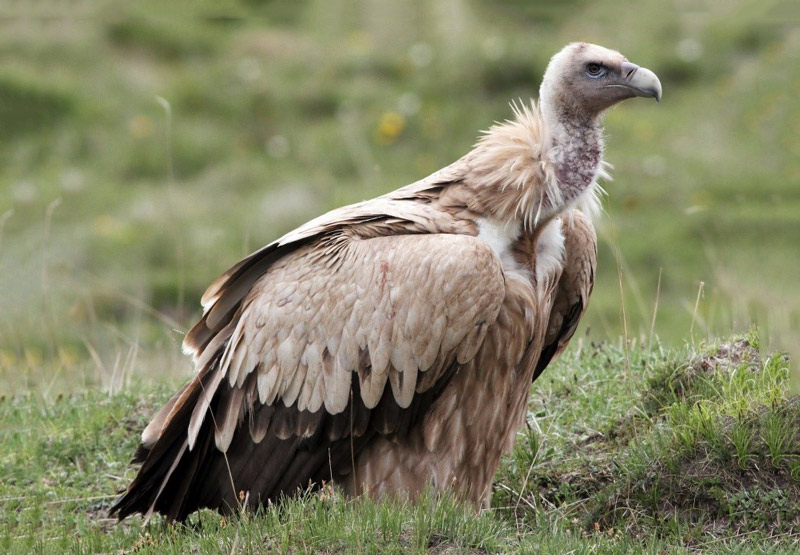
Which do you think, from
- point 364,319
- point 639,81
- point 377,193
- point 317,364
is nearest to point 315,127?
point 377,193

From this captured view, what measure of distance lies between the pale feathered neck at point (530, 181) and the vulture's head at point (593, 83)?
0.15 metres

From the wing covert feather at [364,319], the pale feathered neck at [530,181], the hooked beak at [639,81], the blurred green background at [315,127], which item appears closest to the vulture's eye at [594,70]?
the hooked beak at [639,81]

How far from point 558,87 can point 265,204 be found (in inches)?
361

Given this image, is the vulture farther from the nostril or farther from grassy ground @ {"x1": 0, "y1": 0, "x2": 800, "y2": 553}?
grassy ground @ {"x1": 0, "y1": 0, "x2": 800, "y2": 553}

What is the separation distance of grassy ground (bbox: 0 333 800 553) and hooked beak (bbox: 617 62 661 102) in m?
1.64

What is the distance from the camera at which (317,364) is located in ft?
21.3

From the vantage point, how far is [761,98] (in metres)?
16.9

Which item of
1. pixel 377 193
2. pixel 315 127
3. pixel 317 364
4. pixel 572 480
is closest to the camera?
pixel 317 364

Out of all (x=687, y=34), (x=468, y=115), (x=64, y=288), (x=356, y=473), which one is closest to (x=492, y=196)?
(x=356, y=473)

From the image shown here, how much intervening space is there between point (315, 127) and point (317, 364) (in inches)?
A: 444

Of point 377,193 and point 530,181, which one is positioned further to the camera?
point 377,193

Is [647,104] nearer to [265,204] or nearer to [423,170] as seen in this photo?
[423,170]

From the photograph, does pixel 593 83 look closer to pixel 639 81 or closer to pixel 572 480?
pixel 639 81

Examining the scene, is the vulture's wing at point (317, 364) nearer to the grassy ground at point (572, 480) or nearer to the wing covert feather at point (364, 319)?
the wing covert feather at point (364, 319)
